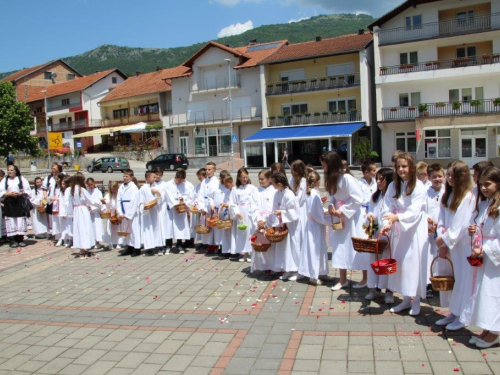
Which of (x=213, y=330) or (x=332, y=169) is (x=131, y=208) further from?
(x=332, y=169)

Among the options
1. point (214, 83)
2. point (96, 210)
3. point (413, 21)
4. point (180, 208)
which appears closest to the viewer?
point (180, 208)

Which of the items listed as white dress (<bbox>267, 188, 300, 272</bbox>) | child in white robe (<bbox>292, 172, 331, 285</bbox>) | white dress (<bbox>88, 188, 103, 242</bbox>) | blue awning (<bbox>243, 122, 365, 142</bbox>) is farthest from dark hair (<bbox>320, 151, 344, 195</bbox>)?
blue awning (<bbox>243, 122, 365, 142</bbox>)

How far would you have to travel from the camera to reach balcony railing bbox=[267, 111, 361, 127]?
1551 inches

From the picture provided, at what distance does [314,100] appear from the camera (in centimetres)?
4234

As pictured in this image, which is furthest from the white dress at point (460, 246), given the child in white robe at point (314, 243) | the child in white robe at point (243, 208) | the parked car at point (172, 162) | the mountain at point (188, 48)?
the mountain at point (188, 48)

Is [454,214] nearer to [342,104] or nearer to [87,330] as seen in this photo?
[87,330]

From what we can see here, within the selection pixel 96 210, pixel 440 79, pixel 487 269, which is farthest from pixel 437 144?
pixel 487 269

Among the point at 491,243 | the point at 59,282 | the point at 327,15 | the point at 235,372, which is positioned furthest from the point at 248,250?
the point at 327,15

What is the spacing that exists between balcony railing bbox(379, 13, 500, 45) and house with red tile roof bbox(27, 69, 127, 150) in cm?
3952

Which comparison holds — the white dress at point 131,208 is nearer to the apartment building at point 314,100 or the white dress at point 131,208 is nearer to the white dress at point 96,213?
the white dress at point 96,213

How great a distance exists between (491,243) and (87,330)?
5.14 m

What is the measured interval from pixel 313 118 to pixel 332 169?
115ft

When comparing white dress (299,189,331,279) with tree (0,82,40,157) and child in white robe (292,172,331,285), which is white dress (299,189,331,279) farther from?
tree (0,82,40,157)

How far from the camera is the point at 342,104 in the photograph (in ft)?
134
